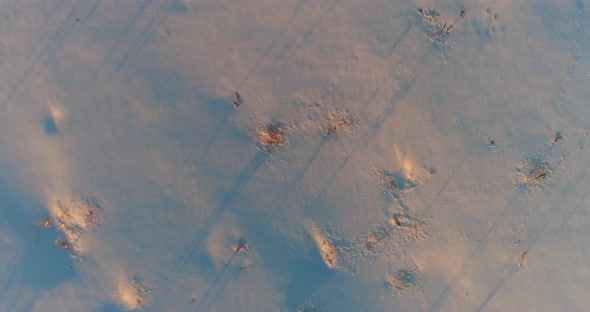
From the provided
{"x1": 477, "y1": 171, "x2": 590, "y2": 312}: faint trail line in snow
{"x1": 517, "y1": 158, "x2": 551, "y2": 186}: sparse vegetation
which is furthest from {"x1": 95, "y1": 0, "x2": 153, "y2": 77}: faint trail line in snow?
{"x1": 477, "y1": 171, "x2": 590, "y2": 312}: faint trail line in snow

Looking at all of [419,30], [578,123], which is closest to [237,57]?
[419,30]

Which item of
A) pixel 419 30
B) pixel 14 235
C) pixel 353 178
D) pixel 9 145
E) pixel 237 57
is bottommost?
pixel 14 235

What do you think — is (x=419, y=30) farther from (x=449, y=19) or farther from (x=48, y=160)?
(x=48, y=160)

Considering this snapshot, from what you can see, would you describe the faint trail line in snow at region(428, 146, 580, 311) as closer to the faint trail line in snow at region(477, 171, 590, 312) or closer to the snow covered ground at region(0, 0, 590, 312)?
the snow covered ground at region(0, 0, 590, 312)

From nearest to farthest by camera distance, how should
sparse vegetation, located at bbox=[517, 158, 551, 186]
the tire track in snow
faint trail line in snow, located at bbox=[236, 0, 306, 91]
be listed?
1. faint trail line in snow, located at bbox=[236, 0, 306, 91]
2. the tire track in snow
3. sparse vegetation, located at bbox=[517, 158, 551, 186]

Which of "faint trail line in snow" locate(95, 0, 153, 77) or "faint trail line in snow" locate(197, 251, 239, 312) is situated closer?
"faint trail line in snow" locate(95, 0, 153, 77)

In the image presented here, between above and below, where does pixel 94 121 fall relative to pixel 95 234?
above

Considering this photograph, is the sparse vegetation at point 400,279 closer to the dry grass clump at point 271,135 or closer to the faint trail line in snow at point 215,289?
the faint trail line in snow at point 215,289
